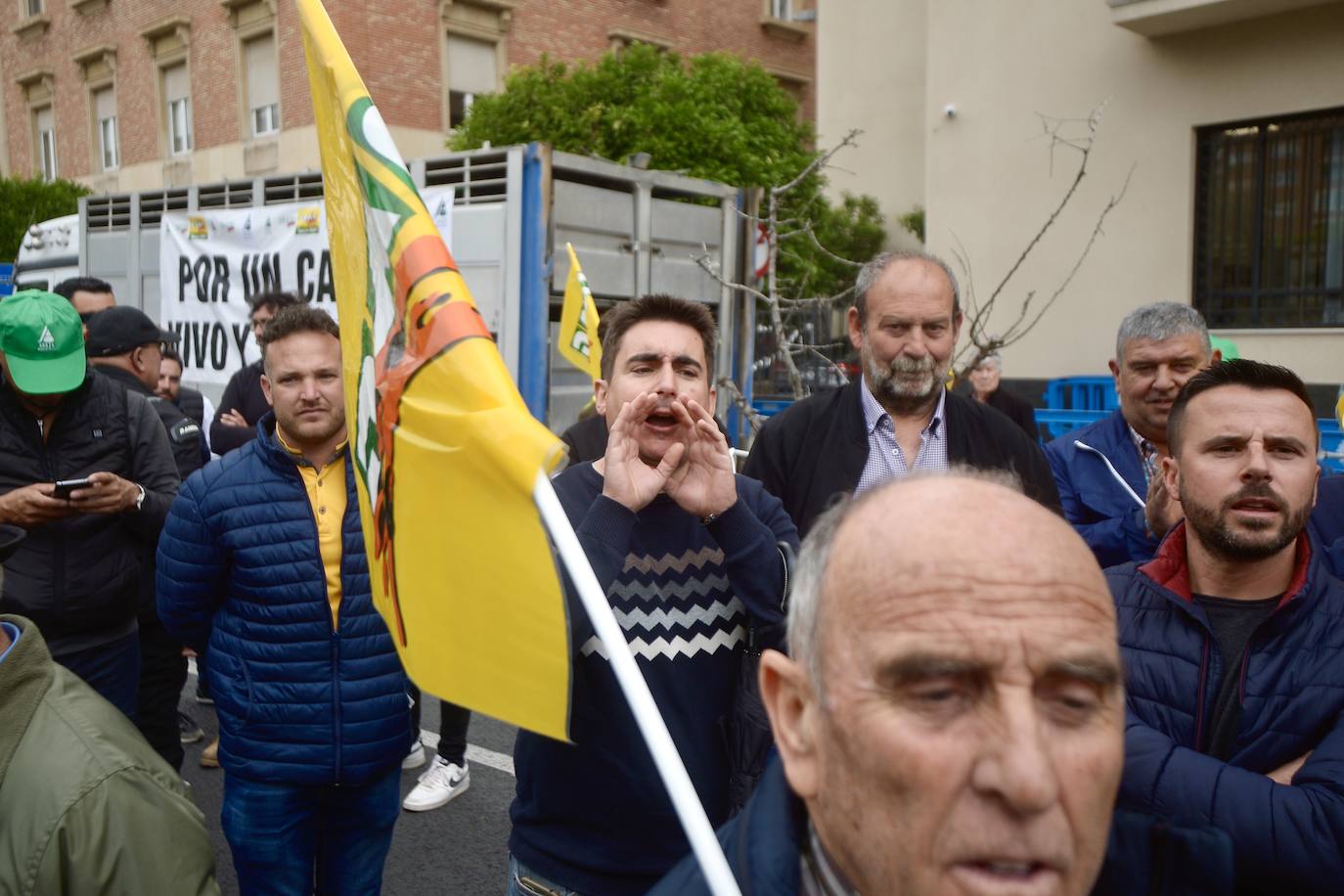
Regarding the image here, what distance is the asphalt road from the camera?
3.93 metres

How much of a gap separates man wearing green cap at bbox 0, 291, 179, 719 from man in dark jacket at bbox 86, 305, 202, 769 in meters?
0.27

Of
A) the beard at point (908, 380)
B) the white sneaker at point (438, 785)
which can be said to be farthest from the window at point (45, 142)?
the beard at point (908, 380)

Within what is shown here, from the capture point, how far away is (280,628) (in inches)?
109

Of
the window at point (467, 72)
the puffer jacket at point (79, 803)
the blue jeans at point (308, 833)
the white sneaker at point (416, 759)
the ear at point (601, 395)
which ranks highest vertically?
the window at point (467, 72)

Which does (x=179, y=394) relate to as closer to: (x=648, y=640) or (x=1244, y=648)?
(x=648, y=640)

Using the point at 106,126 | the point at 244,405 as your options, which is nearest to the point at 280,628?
the point at 244,405

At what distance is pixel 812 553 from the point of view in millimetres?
1350

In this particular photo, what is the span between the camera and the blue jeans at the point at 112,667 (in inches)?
142

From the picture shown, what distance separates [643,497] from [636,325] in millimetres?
→ 677

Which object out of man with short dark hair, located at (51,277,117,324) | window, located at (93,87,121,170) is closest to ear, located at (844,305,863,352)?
man with short dark hair, located at (51,277,117,324)

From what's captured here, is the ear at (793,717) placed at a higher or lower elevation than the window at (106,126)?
lower

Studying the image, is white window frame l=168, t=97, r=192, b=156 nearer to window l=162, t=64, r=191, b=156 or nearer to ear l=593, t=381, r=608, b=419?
window l=162, t=64, r=191, b=156

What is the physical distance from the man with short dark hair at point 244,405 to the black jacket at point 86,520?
1.76 m

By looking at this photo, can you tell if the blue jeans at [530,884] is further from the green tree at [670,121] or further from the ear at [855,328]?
the green tree at [670,121]
